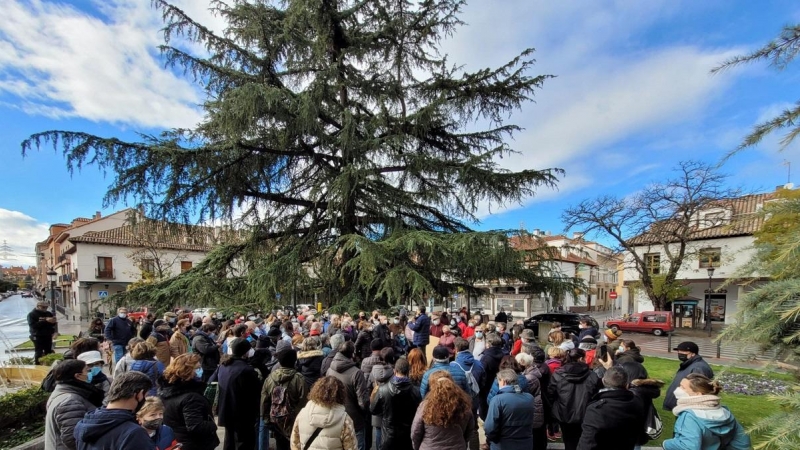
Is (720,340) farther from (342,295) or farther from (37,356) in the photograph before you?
(37,356)

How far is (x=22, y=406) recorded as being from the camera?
17.4 feet

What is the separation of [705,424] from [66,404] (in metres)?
5.43

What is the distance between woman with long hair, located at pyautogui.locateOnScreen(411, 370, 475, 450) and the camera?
336 centimetres

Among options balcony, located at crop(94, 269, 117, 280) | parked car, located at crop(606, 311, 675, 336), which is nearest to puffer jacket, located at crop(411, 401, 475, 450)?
parked car, located at crop(606, 311, 675, 336)

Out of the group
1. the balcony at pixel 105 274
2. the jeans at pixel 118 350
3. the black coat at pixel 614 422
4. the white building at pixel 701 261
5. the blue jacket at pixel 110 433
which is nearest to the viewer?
the blue jacket at pixel 110 433

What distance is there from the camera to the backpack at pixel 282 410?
409 centimetres

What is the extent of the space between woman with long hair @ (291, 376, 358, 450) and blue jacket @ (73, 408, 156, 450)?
3.86ft

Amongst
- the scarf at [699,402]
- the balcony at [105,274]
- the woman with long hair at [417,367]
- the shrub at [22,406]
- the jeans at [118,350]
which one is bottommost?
the balcony at [105,274]

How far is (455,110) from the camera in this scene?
14.2 meters

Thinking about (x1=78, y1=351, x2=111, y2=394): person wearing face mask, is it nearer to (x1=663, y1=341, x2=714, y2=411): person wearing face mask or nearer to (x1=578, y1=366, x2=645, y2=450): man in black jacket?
(x1=578, y1=366, x2=645, y2=450): man in black jacket

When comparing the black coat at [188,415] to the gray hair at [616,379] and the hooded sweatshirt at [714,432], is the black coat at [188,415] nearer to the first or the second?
the gray hair at [616,379]

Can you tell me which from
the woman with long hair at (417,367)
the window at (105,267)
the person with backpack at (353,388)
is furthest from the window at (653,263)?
the window at (105,267)

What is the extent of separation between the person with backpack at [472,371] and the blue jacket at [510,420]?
0.91m

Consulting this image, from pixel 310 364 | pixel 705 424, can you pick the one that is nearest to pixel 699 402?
pixel 705 424
